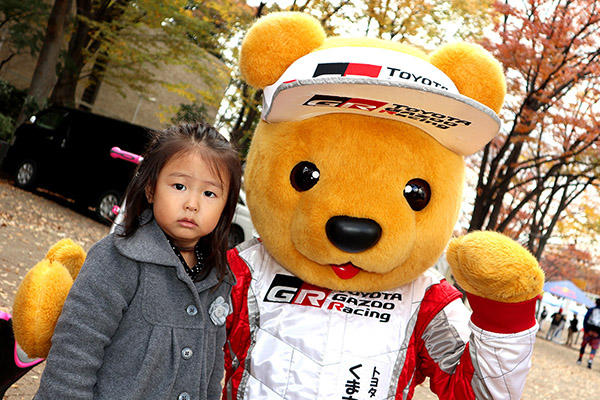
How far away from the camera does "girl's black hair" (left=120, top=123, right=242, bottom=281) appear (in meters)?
1.86

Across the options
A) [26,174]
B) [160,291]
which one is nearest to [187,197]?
[160,291]

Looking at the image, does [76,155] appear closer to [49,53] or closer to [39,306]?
[49,53]

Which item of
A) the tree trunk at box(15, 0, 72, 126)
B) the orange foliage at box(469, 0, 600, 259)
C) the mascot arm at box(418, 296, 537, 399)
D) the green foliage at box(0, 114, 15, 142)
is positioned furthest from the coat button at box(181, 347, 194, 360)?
the green foliage at box(0, 114, 15, 142)

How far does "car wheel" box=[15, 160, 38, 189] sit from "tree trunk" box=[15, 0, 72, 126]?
6.15ft

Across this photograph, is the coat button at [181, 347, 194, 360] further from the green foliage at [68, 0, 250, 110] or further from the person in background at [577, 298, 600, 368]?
the person in background at [577, 298, 600, 368]

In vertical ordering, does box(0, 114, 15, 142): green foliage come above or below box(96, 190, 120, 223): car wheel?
above

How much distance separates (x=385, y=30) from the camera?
9.70 meters

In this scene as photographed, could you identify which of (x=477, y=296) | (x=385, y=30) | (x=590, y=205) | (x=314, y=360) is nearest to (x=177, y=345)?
(x=314, y=360)

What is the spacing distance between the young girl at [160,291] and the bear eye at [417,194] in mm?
629

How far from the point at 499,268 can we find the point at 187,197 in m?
1.04

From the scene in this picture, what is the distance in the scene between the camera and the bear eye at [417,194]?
79.2 inches

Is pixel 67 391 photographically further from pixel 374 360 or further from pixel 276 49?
pixel 276 49

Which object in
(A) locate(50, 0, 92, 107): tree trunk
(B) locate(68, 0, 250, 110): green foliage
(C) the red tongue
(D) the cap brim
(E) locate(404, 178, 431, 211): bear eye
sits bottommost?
(C) the red tongue

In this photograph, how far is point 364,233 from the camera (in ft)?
6.11
